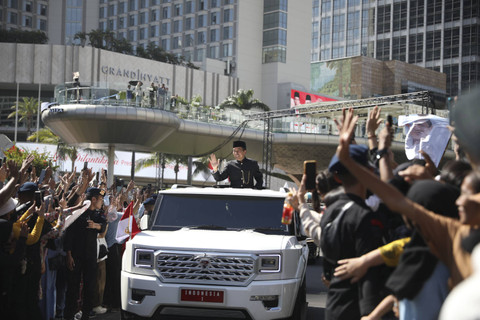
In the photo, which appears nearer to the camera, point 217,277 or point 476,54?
point 217,277

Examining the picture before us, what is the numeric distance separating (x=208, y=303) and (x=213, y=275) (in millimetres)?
342

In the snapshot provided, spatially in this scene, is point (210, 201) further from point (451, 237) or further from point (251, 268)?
point (451, 237)

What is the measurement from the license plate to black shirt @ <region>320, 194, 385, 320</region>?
9.34 ft

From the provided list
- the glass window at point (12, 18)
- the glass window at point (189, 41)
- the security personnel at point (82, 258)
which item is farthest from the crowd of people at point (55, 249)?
the glass window at point (12, 18)

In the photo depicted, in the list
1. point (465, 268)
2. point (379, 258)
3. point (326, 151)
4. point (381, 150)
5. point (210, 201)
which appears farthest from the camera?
point (326, 151)

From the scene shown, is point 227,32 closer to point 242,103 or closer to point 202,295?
point 242,103

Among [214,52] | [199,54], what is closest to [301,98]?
[214,52]

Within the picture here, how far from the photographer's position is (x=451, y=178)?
4.47 meters

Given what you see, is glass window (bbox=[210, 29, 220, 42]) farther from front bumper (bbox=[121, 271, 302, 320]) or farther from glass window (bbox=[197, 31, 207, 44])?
front bumper (bbox=[121, 271, 302, 320])

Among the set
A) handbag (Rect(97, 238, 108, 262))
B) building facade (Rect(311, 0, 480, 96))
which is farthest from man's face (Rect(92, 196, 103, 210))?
building facade (Rect(311, 0, 480, 96))

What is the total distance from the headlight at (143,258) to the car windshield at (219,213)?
846 millimetres

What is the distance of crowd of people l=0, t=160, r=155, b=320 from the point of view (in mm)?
6301

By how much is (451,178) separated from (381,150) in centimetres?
58

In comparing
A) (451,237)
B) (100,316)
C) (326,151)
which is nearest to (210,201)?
(100,316)
